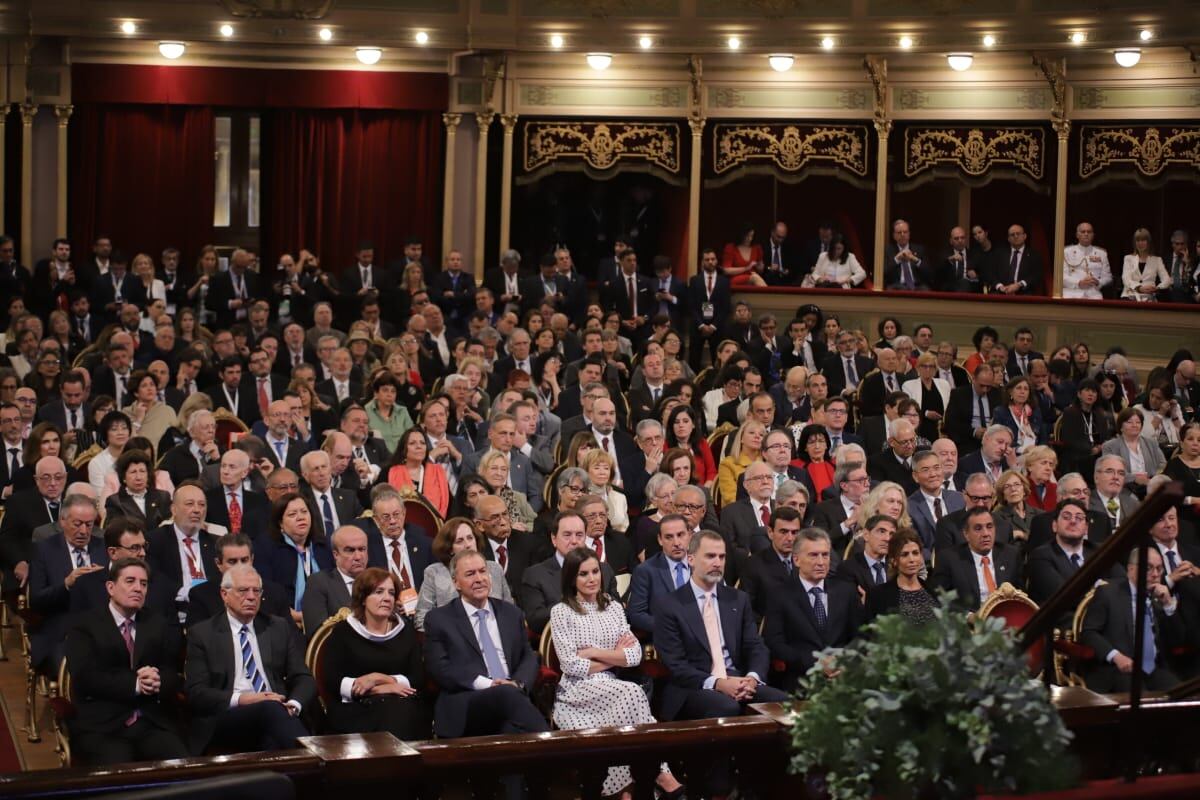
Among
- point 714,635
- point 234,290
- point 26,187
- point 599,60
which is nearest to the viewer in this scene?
point 714,635

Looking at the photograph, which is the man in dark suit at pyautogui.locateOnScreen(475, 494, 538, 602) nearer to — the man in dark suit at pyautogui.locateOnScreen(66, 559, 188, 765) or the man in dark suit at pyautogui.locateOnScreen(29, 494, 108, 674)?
the man in dark suit at pyautogui.locateOnScreen(29, 494, 108, 674)

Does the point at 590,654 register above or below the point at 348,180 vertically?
below

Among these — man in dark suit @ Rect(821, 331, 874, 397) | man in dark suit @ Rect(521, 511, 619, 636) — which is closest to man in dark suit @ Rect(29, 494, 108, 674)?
man in dark suit @ Rect(521, 511, 619, 636)

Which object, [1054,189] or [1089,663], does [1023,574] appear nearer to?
[1089,663]

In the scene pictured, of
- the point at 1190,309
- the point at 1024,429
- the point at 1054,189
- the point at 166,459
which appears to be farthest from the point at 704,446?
the point at 1054,189

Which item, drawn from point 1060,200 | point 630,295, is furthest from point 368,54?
point 1060,200

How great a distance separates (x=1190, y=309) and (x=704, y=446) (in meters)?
5.36

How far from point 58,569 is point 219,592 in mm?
795

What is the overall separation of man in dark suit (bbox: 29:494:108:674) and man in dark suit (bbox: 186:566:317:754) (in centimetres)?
89

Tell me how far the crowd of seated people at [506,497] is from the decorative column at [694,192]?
4.27ft

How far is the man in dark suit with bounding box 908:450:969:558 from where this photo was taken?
26.4 ft

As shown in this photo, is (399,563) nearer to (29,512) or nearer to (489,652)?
(489,652)

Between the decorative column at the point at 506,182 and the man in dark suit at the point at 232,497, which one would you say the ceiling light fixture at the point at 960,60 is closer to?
the decorative column at the point at 506,182

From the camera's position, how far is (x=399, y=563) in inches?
274
